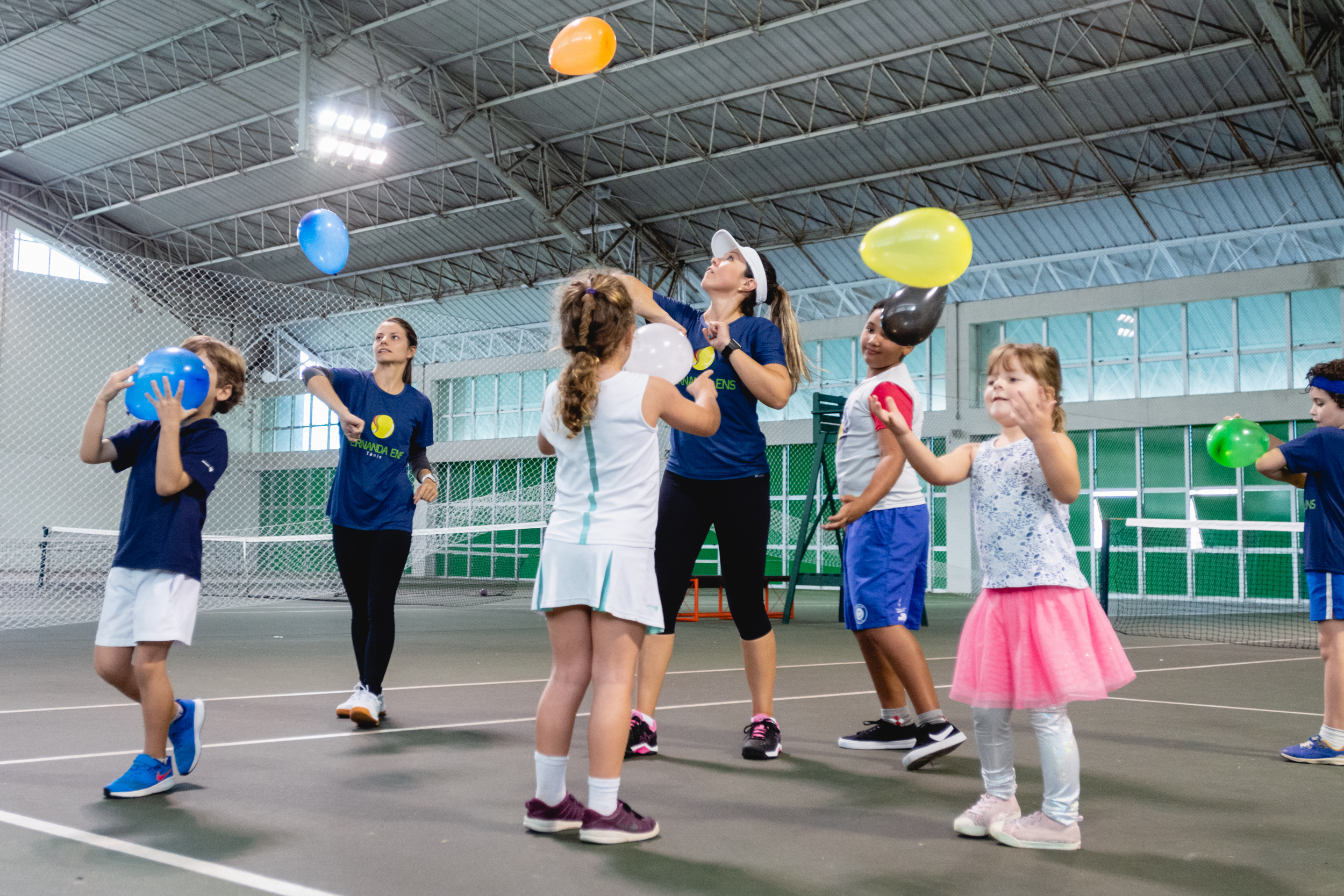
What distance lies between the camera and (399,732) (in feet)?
14.1

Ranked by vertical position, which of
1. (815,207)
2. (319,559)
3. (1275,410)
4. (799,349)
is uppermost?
(815,207)

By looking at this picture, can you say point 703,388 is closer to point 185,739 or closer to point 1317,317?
point 185,739

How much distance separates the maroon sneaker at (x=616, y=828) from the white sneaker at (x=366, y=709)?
189 centimetres

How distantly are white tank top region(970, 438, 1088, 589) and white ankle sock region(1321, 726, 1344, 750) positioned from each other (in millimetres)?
1788

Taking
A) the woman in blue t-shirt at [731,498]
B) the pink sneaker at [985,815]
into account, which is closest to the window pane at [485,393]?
the woman in blue t-shirt at [731,498]

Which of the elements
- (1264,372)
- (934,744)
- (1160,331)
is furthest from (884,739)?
(1160,331)

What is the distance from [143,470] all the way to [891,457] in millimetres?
2377

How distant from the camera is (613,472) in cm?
287

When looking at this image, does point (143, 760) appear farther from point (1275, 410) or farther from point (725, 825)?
point (1275, 410)

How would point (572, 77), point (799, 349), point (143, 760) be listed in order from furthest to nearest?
point (572, 77) < point (799, 349) < point (143, 760)

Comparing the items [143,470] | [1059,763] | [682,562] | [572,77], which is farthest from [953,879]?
[572,77]

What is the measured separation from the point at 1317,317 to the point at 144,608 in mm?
20516

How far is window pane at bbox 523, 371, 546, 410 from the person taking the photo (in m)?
27.6

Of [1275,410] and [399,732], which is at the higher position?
[1275,410]
